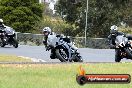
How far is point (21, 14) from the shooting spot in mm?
38281

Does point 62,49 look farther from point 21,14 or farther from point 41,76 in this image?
point 21,14

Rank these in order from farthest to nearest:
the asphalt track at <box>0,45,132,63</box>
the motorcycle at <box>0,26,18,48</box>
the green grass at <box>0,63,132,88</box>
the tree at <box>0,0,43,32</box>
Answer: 1. the tree at <box>0,0,43,32</box>
2. the motorcycle at <box>0,26,18,48</box>
3. the asphalt track at <box>0,45,132,63</box>
4. the green grass at <box>0,63,132,88</box>

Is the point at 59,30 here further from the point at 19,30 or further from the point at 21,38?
the point at 21,38

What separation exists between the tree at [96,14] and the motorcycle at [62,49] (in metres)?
20.0

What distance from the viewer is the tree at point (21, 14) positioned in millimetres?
38281

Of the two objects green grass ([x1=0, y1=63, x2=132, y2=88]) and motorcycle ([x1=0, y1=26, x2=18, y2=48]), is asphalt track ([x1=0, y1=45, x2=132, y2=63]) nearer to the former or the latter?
motorcycle ([x1=0, y1=26, x2=18, y2=48])

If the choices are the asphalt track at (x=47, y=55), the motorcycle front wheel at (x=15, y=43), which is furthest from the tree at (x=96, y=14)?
the asphalt track at (x=47, y=55)

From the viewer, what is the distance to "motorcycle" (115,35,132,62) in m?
18.0

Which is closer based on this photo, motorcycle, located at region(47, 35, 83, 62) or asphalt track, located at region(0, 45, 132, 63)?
motorcycle, located at region(47, 35, 83, 62)

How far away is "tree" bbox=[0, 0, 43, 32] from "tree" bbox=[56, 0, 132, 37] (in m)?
2.62

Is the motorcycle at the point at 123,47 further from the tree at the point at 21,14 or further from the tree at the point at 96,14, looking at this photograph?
the tree at the point at 21,14

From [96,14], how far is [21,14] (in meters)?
5.84

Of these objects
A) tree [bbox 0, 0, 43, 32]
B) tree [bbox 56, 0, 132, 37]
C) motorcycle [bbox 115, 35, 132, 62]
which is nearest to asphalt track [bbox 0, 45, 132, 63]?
motorcycle [bbox 115, 35, 132, 62]

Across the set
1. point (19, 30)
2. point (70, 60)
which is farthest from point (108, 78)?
point (19, 30)
